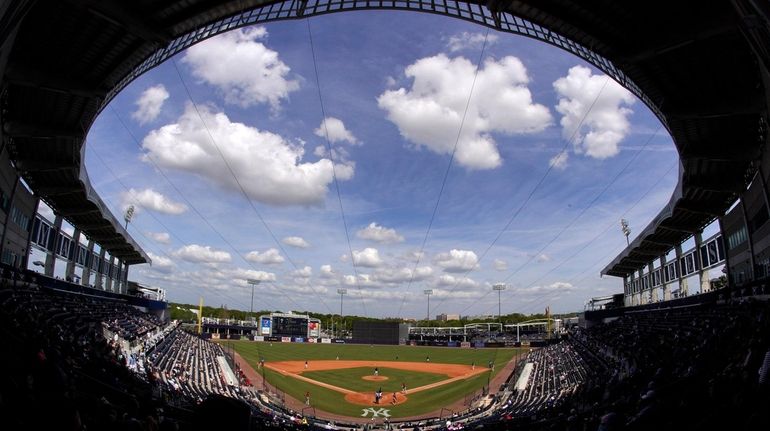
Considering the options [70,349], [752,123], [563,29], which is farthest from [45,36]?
[752,123]

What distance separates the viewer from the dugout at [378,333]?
10536 centimetres

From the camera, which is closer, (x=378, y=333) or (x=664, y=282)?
(x=664, y=282)

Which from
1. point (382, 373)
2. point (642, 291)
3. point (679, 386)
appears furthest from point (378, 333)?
point (679, 386)

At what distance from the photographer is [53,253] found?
5153 cm

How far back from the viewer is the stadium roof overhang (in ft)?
70.4

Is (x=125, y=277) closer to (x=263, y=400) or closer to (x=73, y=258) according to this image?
(x=73, y=258)

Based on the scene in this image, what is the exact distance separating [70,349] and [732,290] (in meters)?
44.2

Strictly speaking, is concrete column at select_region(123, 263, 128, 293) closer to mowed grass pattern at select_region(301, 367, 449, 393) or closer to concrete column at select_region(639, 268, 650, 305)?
mowed grass pattern at select_region(301, 367, 449, 393)

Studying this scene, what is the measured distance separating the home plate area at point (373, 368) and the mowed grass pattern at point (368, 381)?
0.98m

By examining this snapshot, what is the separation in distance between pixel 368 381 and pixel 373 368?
11.9 metres

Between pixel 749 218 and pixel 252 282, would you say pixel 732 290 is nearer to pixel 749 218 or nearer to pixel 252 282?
pixel 749 218

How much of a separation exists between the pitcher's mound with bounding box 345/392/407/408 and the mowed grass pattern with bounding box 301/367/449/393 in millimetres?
2481

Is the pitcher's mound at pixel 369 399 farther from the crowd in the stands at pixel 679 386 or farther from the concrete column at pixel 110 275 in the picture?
the concrete column at pixel 110 275

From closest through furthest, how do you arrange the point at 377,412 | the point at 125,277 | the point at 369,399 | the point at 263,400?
the point at 263,400 < the point at 377,412 < the point at 369,399 < the point at 125,277
